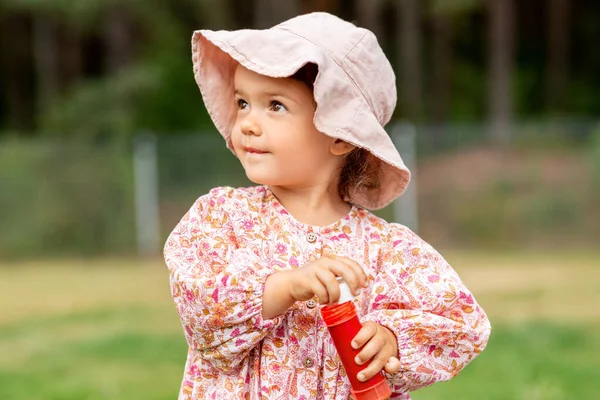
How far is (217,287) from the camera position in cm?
222

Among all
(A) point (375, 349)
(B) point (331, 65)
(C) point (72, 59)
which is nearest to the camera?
(A) point (375, 349)

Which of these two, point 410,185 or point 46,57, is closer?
point 410,185

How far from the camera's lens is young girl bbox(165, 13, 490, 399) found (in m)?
2.26

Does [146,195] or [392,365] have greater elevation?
[392,365]

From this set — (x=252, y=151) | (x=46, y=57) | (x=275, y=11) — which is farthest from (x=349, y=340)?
(x=46, y=57)

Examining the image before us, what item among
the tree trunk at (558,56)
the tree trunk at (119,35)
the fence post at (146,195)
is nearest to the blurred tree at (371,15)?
the tree trunk at (119,35)

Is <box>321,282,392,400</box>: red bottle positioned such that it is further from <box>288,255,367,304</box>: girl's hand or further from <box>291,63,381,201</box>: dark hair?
<box>291,63,381,201</box>: dark hair

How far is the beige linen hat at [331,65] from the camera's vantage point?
7.58ft

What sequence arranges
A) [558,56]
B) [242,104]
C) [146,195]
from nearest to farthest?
[242,104] → [146,195] → [558,56]

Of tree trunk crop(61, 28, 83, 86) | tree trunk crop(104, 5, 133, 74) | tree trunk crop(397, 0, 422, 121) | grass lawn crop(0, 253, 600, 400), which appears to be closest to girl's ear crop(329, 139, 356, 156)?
grass lawn crop(0, 253, 600, 400)

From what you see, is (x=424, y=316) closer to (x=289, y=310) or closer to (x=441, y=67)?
(x=289, y=310)

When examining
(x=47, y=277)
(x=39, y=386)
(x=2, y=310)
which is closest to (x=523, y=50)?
(x=47, y=277)

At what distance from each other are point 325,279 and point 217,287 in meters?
0.26

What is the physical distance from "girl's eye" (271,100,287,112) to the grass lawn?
2.95 m
